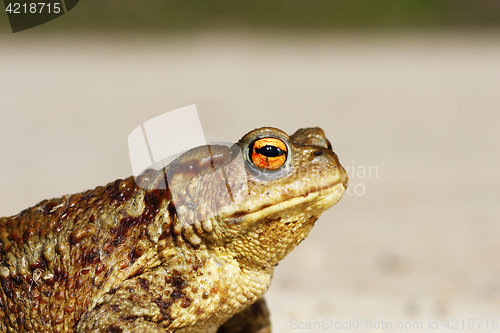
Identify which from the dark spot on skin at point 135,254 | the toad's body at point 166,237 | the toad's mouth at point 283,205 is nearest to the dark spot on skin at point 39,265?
the toad's body at point 166,237

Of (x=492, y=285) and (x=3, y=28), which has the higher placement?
(x=3, y=28)

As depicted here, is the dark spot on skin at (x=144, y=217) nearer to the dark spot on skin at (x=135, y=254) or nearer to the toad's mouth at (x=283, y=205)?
the dark spot on skin at (x=135, y=254)

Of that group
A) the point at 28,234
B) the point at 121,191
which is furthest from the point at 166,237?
the point at 28,234

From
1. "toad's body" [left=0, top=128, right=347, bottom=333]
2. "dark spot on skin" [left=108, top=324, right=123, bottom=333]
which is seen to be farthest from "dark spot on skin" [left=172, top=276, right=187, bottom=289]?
"dark spot on skin" [left=108, top=324, right=123, bottom=333]

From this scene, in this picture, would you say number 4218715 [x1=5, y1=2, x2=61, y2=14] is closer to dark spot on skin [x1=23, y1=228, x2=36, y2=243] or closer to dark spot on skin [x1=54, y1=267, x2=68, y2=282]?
dark spot on skin [x1=23, y1=228, x2=36, y2=243]

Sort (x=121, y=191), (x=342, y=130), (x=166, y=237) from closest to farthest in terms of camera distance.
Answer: (x=166, y=237) → (x=121, y=191) → (x=342, y=130)

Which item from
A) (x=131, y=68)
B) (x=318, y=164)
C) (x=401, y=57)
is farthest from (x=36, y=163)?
(x=401, y=57)

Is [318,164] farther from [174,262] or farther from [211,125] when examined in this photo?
[211,125]

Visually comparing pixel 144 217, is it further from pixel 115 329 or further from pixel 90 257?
pixel 115 329
